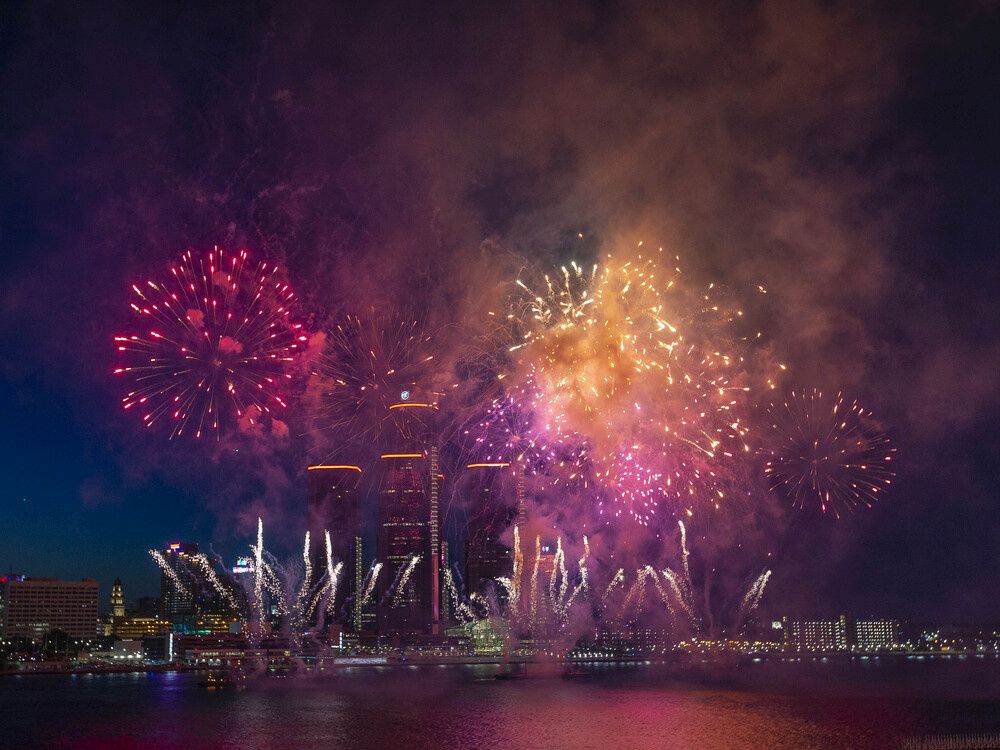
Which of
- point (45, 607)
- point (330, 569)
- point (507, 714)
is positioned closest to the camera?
point (507, 714)

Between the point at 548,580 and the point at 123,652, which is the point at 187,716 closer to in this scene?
the point at 548,580

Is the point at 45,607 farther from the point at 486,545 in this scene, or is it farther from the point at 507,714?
the point at 507,714

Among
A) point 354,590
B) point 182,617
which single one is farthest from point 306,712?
point 182,617

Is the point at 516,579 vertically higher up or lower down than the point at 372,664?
higher up

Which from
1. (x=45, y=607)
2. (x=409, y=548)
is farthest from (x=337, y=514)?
(x=45, y=607)

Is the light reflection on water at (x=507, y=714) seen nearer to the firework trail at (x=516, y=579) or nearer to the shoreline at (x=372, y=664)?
the firework trail at (x=516, y=579)

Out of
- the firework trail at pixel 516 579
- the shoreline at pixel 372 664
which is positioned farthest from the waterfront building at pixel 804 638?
the firework trail at pixel 516 579
